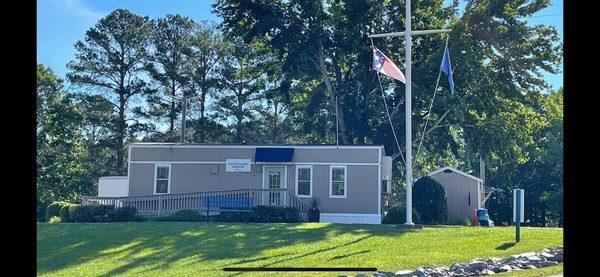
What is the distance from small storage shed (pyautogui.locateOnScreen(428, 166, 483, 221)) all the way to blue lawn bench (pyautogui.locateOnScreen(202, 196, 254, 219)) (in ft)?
33.8

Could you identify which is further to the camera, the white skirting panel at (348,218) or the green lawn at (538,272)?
the white skirting panel at (348,218)

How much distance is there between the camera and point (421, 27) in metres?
32.4

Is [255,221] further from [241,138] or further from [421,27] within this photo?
[241,138]

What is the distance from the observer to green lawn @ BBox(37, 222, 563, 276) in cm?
1181

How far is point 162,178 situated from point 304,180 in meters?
5.73

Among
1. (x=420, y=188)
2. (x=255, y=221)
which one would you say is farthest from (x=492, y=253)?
(x=420, y=188)

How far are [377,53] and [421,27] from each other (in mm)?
14455

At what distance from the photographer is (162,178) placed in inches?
1028

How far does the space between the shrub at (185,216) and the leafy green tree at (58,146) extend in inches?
746

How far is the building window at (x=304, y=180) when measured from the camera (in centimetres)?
2516

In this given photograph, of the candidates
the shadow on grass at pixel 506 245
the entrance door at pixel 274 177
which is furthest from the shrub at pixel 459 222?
the shadow on grass at pixel 506 245

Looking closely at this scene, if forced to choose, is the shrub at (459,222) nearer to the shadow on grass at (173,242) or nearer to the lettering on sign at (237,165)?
Result: the lettering on sign at (237,165)

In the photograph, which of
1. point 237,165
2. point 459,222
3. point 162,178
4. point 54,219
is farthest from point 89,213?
point 459,222
